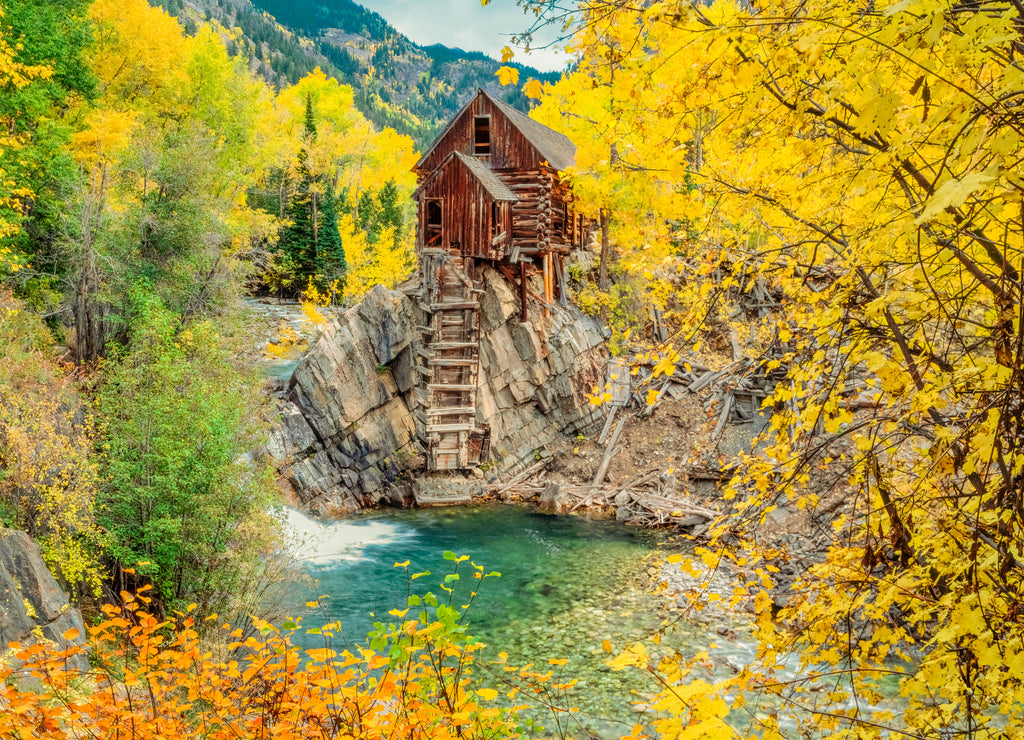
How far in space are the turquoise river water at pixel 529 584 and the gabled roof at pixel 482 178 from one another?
38.7 ft

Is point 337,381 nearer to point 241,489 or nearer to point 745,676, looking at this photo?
point 241,489

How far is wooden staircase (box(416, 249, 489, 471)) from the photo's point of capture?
2220cm

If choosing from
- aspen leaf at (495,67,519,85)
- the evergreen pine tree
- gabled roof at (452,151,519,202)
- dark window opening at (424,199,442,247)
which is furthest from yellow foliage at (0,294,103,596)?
the evergreen pine tree

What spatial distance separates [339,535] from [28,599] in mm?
10986

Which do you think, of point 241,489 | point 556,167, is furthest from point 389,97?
point 241,489

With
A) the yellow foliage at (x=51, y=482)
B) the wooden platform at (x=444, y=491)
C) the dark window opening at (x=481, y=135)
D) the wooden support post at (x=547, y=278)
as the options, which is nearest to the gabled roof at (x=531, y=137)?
the dark window opening at (x=481, y=135)

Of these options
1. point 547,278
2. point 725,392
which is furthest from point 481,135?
point 725,392

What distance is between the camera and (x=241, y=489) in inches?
484

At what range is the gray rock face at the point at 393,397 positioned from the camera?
21.5m

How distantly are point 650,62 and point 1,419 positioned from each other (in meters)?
12.3

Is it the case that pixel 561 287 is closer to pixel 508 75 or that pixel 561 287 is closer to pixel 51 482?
pixel 51 482

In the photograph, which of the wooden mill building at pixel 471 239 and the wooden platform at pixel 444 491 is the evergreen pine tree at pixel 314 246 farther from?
the wooden platform at pixel 444 491

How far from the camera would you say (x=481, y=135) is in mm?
26766

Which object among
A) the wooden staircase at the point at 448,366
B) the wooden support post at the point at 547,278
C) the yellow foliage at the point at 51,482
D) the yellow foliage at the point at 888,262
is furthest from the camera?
the wooden support post at the point at 547,278
